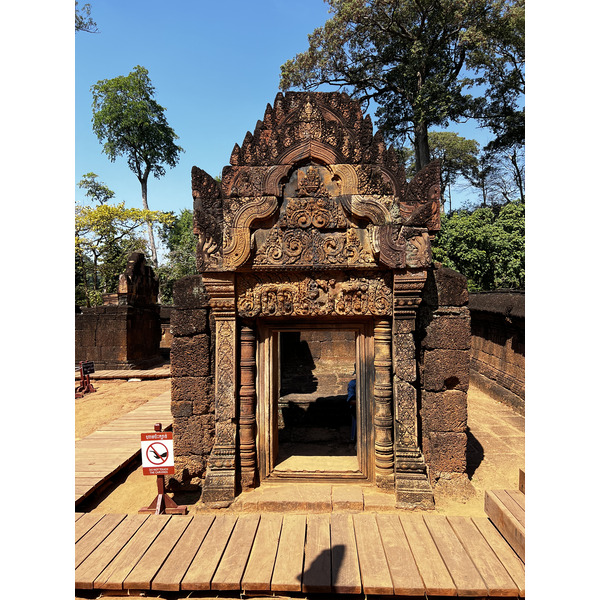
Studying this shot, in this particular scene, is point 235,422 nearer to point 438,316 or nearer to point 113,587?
point 113,587

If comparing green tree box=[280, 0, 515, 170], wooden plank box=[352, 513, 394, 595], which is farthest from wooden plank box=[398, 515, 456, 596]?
green tree box=[280, 0, 515, 170]

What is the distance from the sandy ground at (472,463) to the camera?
4535 millimetres

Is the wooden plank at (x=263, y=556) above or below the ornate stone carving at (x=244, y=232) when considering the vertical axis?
below

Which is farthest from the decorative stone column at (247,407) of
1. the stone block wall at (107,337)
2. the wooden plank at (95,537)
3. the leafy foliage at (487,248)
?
the leafy foliage at (487,248)

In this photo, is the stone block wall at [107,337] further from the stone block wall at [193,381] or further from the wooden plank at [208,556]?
the wooden plank at [208,556]

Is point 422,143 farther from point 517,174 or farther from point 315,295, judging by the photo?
point 315,295

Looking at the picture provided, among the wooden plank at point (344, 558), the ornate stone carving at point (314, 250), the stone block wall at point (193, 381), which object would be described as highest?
the ornate stone carving at point (314, 250)

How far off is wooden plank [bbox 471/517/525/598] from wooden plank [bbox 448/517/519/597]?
1.1 inches

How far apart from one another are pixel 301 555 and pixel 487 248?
14695 mm

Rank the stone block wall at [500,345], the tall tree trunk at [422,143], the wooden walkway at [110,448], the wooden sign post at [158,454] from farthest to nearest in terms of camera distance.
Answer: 1. the tall tree trunk at [422,143]
2. the stone block wall at [500,345]
3. the wooden walkway at [110,448]
4. the wooden sign post at [158,454]

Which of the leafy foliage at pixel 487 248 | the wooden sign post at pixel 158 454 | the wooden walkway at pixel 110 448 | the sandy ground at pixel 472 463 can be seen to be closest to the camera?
the wooden sign post at pixel 158 454

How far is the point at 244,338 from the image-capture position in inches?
182

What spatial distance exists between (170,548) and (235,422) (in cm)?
156

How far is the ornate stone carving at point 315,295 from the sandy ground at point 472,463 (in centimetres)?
232
